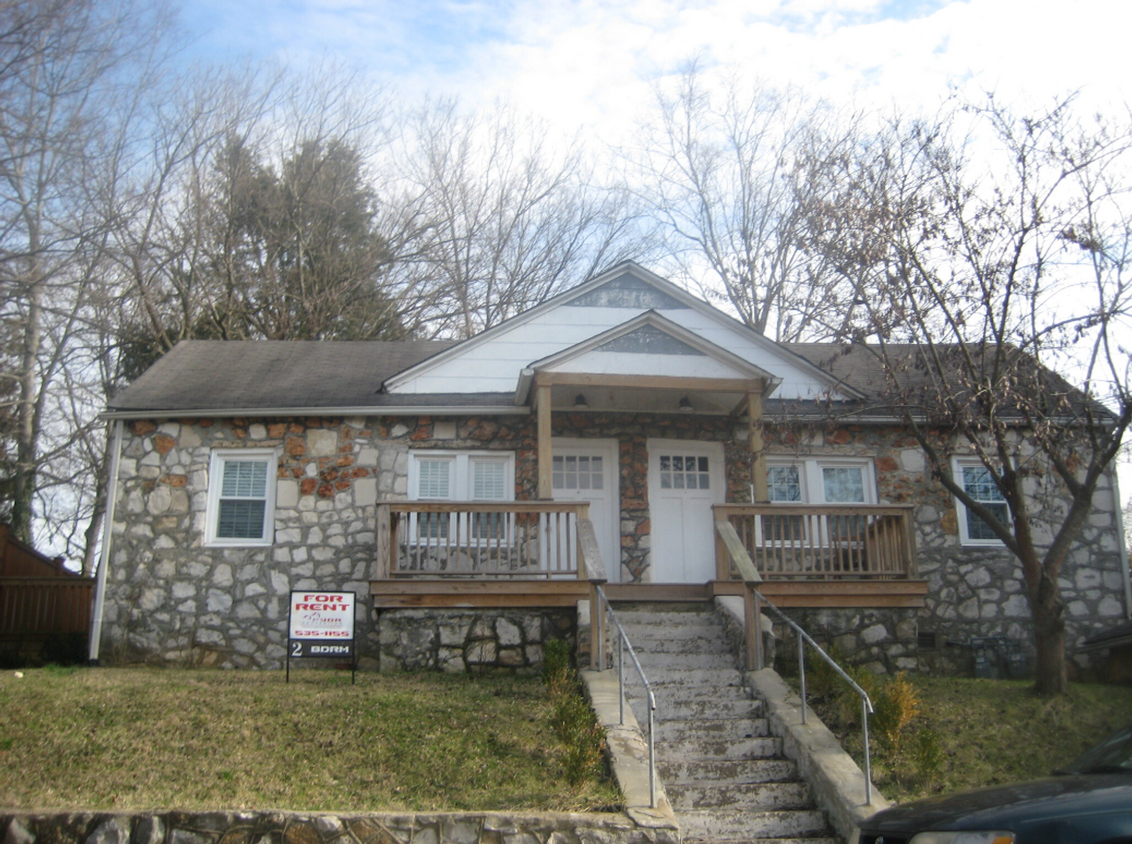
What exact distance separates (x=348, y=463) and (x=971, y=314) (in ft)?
24.0

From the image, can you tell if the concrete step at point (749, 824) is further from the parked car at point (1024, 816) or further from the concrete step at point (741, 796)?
the parked car at point (1024, 816)

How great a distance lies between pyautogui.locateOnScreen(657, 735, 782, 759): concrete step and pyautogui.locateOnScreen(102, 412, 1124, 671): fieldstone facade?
12.4ft

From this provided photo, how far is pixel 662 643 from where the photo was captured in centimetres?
1064

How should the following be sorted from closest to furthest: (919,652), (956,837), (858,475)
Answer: (956,837), (919,652), (858,475)

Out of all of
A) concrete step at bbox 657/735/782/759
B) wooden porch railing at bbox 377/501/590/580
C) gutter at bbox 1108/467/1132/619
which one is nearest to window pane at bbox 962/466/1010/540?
gutter at bbox 1108/467/1132/619

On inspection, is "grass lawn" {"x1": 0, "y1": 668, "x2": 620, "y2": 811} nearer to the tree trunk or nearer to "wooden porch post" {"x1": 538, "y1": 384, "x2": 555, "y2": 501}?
"wooden porch post" {"x1": 538, "y1": 384, "x2": 555, "y2": 501}

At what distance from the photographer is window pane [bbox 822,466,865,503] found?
13.4 m

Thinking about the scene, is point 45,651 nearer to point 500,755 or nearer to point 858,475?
point 500,755

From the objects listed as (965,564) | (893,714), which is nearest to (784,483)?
(965,564)

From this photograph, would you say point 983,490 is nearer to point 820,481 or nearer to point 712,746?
point 820,481

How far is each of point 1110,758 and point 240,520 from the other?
9.77 meters

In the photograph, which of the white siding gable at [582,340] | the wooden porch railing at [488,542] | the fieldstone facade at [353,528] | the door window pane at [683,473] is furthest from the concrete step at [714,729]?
the white siding gable at [582,340]

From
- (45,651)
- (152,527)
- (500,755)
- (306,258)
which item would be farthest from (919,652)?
(306,258)

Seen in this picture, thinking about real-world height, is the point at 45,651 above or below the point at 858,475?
below
